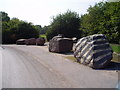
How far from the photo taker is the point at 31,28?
136ft

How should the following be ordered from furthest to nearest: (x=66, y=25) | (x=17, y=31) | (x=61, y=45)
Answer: (x=17, y=31), (x=66, y=25), (x=61, y=45)

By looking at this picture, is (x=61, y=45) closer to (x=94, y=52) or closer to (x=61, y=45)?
(x=61, y=45)

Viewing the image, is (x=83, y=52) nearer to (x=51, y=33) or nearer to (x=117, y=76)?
(x=117, y=76)

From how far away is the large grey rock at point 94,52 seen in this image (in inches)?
382

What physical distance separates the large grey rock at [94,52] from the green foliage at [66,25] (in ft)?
76.4

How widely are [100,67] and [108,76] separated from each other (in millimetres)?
1778

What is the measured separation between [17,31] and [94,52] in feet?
107

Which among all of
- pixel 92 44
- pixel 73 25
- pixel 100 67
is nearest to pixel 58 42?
pixel 92 44

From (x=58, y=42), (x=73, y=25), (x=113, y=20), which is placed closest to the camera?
(x=113, y=20)

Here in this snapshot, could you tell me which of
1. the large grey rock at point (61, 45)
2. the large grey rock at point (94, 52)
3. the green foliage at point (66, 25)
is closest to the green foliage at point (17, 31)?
the green foliage at point (66, 25)

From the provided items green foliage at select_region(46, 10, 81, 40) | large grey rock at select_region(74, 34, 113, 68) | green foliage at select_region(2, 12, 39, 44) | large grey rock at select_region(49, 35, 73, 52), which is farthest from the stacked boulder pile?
green foliage at select_region(2, 12, 39, 44)

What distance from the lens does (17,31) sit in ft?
132

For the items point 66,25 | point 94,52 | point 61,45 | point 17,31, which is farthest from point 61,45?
point 17,31

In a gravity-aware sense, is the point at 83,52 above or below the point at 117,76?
above
